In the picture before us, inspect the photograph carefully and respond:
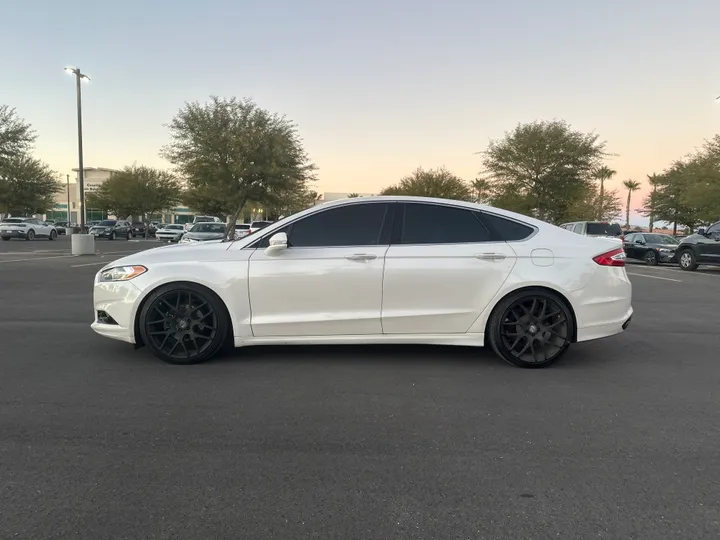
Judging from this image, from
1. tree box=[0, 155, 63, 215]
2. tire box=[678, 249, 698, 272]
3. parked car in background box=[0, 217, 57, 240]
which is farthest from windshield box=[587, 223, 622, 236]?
tree box=[0, 155, 63, 215]

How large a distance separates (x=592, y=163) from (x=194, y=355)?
39.1 meters

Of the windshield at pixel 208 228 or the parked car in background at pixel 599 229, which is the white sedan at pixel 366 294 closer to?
the parked car in background at pixel 599 229

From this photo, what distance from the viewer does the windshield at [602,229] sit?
73.2ft

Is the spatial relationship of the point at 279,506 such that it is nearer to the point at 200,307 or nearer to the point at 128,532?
the point at 128,532

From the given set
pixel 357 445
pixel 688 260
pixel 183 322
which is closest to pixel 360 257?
pixel 183 322

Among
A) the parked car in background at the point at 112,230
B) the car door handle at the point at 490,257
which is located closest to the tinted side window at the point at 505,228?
the car door handle at the point at 490,257

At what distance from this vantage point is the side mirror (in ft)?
16.5

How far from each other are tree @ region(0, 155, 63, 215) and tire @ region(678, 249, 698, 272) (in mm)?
49174

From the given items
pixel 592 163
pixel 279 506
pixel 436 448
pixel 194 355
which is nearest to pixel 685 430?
pixel 436 448

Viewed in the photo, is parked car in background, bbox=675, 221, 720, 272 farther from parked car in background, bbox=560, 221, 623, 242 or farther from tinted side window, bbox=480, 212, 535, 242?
tinted side window, bbox=480, 212, 535, 242

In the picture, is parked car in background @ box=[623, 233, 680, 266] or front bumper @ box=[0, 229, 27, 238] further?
front bumper @ box=[0, 229, 27, 238]

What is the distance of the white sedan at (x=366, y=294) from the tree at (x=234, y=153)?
27698mm

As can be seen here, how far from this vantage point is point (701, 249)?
18.2 metres

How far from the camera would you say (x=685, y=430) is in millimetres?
3725
